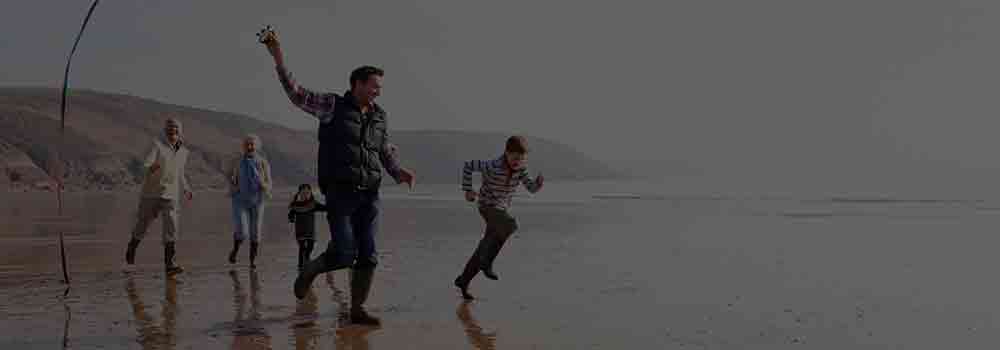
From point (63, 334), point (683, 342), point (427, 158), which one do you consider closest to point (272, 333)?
point (63, 334)

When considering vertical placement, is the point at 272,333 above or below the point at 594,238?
below

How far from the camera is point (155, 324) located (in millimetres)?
6926

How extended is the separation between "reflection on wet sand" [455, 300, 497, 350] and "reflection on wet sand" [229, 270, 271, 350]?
52.8 inches

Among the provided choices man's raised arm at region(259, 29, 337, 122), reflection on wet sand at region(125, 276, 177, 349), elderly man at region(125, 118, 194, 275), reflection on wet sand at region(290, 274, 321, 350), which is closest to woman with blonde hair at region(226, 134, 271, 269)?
elderly man at region(125, 118, 194, 275)

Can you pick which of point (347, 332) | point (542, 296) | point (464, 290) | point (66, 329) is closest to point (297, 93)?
point (347, 332)

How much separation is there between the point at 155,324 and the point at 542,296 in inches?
133

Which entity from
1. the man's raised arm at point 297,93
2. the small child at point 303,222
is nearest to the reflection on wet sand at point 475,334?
the man's raised arm at point 297,93

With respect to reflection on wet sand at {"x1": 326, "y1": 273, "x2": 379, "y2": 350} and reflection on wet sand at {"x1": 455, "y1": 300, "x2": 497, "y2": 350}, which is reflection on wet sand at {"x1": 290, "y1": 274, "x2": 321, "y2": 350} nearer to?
reflection on wet sand at {"x1": 326, "y1": 273, "x2": 379, "y2": 350}

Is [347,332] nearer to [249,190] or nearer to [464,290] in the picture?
[464,290]

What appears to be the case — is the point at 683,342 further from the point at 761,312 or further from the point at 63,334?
the point at 63,334

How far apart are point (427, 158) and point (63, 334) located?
181652 mm

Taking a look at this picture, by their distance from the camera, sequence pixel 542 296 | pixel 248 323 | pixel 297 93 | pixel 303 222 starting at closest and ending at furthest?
1. pixel 297 93
2. pixel 248 323
3. pixel 542 296
4. pixel 303 222

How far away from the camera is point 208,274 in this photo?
10328 mm

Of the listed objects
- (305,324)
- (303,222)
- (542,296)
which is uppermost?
(303,222)
